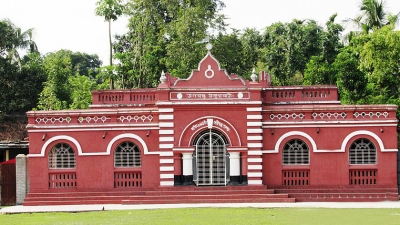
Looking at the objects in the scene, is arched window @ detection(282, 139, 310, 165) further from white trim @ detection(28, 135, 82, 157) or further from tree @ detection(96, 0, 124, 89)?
tree @ detection(96, 0, 124, 89)

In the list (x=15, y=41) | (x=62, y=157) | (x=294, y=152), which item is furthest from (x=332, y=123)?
(x=15, y=41)

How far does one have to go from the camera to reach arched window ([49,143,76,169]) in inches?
1150

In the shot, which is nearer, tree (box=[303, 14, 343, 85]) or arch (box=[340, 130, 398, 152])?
arch (box=[340, 130, 398, 152])

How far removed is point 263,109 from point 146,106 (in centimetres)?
458

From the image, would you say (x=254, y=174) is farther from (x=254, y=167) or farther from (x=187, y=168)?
(x=187, y=168)

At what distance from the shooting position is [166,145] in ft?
93.9

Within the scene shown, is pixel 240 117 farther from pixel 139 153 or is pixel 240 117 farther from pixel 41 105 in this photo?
pixel 41 105

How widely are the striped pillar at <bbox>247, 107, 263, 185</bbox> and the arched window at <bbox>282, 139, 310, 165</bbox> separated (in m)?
1.05

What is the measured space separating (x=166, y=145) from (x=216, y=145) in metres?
1.78

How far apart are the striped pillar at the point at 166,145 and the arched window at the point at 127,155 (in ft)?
3.46

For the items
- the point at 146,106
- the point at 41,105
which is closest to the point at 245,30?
the point at 41,105

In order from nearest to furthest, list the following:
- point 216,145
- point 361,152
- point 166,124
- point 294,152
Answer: point 166,124 < point 216,145 < point 361,152 < point 294,152

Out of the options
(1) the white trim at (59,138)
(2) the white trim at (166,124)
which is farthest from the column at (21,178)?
(2) the white trim at (166,124)

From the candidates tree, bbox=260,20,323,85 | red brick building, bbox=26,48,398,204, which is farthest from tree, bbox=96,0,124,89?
red brick building, bbox=26,48,398,204
